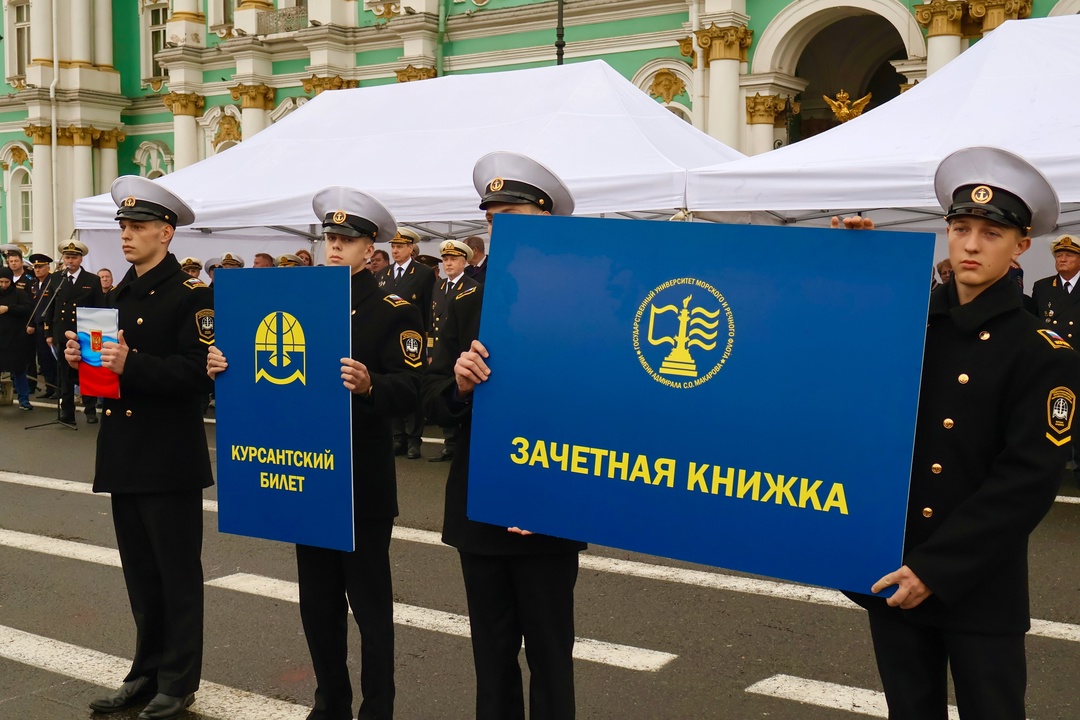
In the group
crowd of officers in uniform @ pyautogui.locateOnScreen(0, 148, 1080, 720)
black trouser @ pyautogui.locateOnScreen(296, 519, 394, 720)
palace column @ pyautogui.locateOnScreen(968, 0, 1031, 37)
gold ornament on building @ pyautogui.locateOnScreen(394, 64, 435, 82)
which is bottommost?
black trouser @ pyautogui.locateOnScreen(296, 519, 394, 720)

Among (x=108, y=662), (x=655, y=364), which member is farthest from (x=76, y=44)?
(x=655, y=364)

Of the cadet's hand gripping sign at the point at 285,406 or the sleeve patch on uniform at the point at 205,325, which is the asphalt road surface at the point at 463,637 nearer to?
the cadet's hand gripping sign at the point at 285,406

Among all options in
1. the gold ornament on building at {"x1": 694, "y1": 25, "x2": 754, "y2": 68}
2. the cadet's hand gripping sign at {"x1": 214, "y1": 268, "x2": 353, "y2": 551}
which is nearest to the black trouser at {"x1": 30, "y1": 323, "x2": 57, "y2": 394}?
the gold ornament on building at {"x1": 694, "y1": 25, "x2": 754, "y2": 68}

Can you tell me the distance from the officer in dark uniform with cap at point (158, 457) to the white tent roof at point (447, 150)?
6.55 meters

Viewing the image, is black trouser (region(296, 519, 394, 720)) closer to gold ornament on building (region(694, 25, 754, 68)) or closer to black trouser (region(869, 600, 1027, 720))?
black trouser (region(869, 600, 1027, 720))

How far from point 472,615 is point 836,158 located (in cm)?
706

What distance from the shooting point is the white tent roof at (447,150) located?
11484 mm

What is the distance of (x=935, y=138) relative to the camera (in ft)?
31.0

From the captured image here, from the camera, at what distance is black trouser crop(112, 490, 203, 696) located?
446 cm

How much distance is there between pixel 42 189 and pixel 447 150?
80.8 feet

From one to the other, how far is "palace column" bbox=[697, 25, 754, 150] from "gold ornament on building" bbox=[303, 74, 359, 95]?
915 centimetres

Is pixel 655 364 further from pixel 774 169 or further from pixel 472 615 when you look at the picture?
pixel 774 169

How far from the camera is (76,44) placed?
3344cm

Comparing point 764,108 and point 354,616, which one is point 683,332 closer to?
point 354,616
